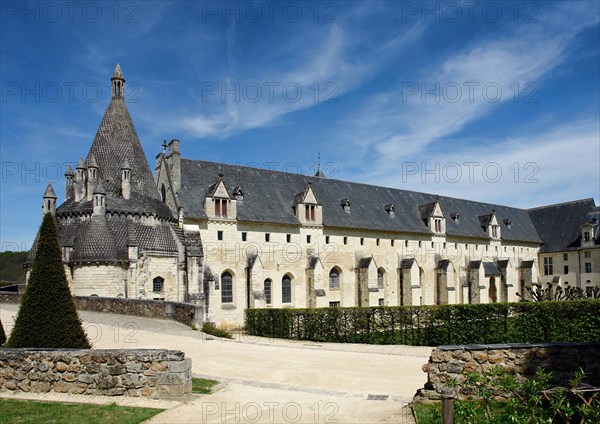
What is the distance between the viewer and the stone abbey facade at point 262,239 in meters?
31.0

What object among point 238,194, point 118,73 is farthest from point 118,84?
point 238,194

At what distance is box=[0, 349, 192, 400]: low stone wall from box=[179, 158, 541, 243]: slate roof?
23330 mm

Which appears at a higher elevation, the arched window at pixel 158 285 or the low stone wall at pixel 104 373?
the arched window at pixel 158 285

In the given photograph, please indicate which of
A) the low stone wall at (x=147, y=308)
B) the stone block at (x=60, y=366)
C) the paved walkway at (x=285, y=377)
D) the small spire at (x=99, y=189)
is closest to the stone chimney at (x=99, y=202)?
the small spire at (x=99, y=189)

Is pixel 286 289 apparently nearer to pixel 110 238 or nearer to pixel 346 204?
pixel 346 204

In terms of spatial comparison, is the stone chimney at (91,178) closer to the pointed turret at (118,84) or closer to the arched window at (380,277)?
the pointed turret at (118,84)

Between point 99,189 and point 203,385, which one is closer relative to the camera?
point 203,385

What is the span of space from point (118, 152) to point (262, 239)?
1269 cm

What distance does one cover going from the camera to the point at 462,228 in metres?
52.9

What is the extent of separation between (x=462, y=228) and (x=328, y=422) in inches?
1861

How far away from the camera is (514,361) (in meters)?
10.6

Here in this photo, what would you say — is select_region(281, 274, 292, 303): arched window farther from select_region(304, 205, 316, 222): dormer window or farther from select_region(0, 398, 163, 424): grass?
select_region(0, 398, 163, 424): grass

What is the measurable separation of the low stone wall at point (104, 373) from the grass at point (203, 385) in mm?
449

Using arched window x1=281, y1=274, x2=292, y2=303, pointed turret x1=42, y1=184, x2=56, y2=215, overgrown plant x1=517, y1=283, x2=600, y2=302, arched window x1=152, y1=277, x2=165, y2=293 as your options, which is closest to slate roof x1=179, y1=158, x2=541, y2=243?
arched window x1=281, y1=274, x2=292, y2=303
